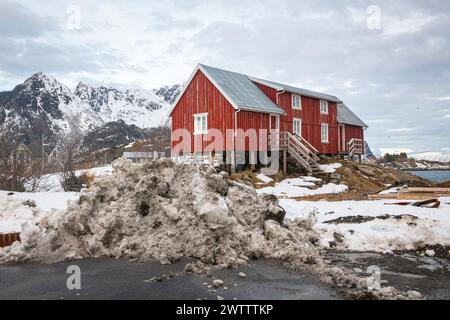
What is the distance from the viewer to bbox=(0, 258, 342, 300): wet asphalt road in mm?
5606

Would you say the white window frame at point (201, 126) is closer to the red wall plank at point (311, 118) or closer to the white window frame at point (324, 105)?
the red wall plank at point (311, 118)

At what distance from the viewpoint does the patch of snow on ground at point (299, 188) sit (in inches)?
763

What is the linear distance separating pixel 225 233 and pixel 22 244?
4125 mm

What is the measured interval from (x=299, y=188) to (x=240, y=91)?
8238 mm

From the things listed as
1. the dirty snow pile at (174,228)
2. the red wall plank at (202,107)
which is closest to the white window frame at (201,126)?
the red wall plank at (202,107)

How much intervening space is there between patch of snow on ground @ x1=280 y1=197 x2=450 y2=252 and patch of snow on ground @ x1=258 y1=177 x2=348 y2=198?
7.55m

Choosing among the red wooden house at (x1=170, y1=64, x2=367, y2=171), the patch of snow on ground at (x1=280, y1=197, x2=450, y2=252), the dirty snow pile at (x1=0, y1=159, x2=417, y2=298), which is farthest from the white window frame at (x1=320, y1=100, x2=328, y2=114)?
the dirty snow pile at (x1=0, y1=159, x2=417, y2=298)

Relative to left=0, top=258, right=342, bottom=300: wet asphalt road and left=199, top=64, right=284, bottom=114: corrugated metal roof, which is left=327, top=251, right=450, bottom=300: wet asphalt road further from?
left=199, top=64, right=284, bottom=114: corrugated metal roof

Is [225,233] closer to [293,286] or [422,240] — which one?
[293,286]

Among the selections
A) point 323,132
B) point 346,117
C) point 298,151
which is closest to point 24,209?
point 298,151

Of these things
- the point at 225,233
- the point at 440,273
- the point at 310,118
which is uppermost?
the point at 310,118

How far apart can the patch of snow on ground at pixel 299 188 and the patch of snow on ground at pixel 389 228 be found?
7.55 meters
